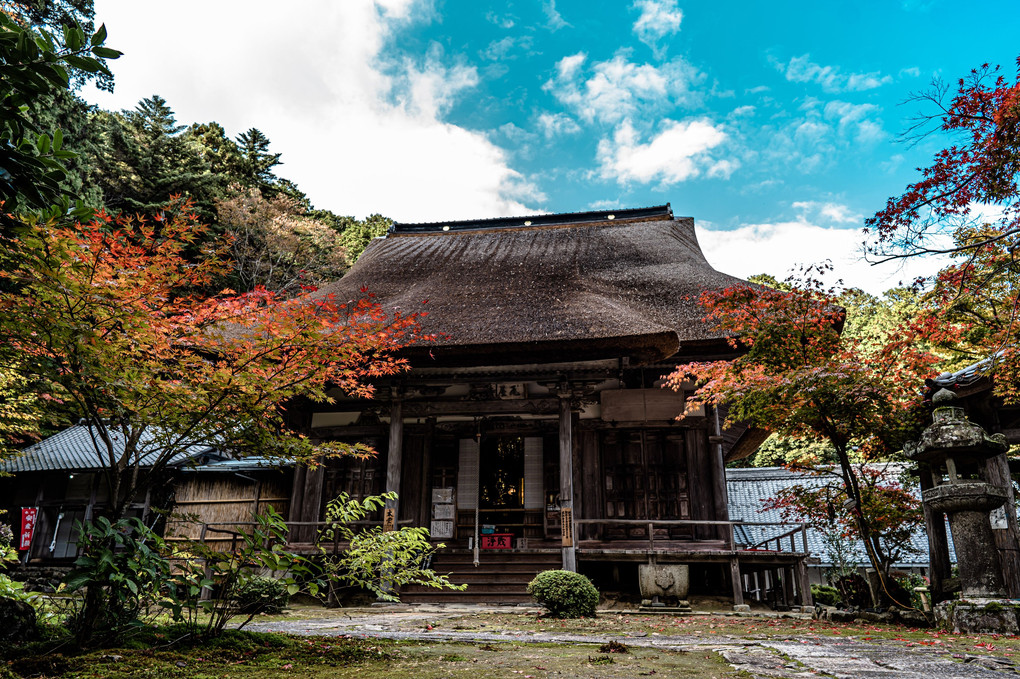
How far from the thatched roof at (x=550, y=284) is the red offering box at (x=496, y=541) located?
151 inches

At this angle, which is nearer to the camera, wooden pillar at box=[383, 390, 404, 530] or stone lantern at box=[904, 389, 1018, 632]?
stone lantern at box=[904, 389, 1018, 632]

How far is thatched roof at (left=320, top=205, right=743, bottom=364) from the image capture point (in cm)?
973

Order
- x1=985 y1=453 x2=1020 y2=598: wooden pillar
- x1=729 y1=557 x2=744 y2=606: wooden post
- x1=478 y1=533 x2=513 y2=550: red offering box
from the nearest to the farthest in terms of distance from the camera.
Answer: x1=985 y1=453 x2=1020 y2=598: wooden pillar, x1=729 y1=557 x2=744 y2=606: wooden post, x1=478 y1=533 x2=513 y2=550: red offering box

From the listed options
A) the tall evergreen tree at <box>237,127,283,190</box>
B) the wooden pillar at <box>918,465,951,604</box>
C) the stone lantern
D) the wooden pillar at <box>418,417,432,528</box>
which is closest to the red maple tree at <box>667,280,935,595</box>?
the stone lantern

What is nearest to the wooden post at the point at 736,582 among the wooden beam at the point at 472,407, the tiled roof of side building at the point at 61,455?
the wooden beam at the point at 472,407

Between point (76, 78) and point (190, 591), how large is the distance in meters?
15.4

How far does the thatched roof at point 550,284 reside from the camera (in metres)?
9.73

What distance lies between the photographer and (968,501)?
22.2ft

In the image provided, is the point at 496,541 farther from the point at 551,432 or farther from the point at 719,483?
the point at 719,483

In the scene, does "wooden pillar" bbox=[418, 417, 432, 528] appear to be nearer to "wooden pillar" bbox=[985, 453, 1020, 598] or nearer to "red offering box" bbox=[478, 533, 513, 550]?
"red offering box" bbox=[478, 533, 513, 550]

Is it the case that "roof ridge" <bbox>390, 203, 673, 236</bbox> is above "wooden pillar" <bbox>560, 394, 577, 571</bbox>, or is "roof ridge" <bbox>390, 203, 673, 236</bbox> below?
above

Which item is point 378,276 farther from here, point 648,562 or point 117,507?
point 117,507

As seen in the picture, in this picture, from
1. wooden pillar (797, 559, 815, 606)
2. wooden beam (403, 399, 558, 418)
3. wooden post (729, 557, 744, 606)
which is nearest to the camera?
wooden post (729, 557, 744, 606)

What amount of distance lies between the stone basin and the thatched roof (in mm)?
3783
